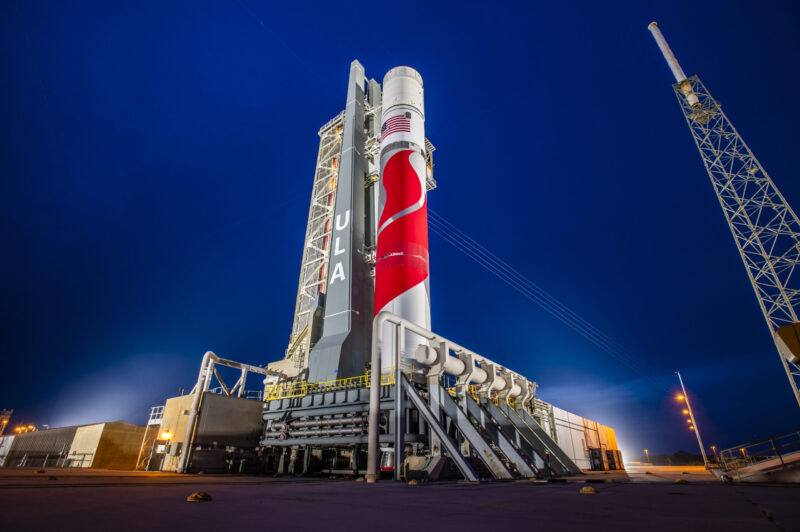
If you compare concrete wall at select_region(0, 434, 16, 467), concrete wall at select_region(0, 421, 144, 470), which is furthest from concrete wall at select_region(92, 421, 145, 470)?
concrete wall at select_region(0, 434, 16, 467)

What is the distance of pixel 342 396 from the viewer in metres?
16.8

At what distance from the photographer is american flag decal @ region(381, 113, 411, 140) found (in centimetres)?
2353

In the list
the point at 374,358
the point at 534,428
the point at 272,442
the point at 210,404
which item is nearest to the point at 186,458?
the point at 210,404

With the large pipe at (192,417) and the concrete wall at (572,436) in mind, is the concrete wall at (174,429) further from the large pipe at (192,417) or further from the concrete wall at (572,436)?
the concrete wall at (572,436)

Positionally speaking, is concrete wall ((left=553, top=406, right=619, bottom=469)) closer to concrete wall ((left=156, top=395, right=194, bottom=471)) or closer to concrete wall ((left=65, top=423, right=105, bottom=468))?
concrete wall ((left=156, top=395, right=194, bottom=471))

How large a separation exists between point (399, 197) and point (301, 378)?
15.1 meters

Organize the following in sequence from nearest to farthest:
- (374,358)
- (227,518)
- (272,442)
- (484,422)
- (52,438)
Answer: (227,518) < (374,358) < (484,422) < (272,442) < (52,438)

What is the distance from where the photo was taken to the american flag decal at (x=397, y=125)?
23.5 metres

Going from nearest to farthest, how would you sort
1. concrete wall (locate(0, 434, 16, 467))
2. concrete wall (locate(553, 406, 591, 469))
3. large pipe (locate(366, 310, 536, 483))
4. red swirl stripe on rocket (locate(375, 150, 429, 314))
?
large pipe (locate(366, 310, 536, 483)), red swirl stripe on rocket (locate(375, 150, 429, 314)), concrete wall (locate(553, 406, 591, 469)), concrete wall (locate(0, 434, 16, 467))

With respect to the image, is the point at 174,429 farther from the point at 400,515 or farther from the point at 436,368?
the point at 400,515

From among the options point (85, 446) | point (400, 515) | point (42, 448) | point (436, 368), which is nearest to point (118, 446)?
point (85, 446)

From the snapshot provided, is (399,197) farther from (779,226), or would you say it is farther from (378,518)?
(779,226)

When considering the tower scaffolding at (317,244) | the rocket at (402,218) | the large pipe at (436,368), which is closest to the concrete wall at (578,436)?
the large pipe at (436,368)

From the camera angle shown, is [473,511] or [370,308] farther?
[370,308]
